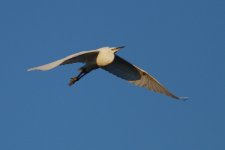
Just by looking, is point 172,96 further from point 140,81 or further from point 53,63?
point 53,63

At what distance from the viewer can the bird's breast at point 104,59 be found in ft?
80.7

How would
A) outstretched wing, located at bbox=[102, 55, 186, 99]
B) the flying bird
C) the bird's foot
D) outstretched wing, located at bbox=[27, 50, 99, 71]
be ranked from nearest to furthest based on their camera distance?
1. outstretched wing, located at bbox=[27, 50, 99, 71]
2. the flying bird
3. the bird's foot
4. outstretched wing, located at bbox=[102, 55, 186, 99]

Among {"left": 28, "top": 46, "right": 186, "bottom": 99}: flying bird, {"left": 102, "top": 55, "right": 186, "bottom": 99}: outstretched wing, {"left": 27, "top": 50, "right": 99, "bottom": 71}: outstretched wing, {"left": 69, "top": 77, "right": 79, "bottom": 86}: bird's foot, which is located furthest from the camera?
{"left": 102, "top": 55, "right": 186, "bottom": 99}: outstretched wing

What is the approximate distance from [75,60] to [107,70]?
7.70 feet

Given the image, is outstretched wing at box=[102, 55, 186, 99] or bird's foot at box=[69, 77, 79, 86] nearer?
bird's foot at box=[69, 77, 79, 86]

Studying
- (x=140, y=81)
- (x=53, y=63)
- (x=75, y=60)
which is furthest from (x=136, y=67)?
(x=53, y=63)

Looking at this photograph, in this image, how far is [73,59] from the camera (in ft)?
79.4

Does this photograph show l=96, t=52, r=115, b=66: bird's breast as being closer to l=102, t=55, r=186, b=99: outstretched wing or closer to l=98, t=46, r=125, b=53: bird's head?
l=98, t=46, r=125, b=53: bird's head

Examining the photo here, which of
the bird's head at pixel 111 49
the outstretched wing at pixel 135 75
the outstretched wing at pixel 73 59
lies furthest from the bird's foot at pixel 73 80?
the bird's head at pixel 111 49

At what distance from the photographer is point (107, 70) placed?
1045 inches

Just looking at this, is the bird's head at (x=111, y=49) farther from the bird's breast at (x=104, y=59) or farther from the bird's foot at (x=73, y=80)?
the bird's foot at (x=73, y=80)

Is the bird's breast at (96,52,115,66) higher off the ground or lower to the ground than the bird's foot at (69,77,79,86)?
higher

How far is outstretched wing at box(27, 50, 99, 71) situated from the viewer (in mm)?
21525

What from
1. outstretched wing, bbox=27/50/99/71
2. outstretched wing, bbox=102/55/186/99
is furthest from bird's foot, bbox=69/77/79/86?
outstretched wing, bbox=102/55/186/99
